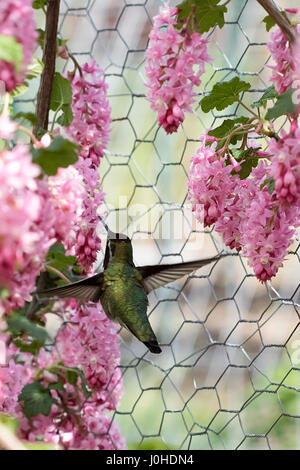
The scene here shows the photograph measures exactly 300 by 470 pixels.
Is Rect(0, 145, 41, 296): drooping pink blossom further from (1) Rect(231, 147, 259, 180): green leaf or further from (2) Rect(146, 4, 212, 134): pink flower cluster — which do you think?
(1) Rect(231, 147, 259, 180): green leaf

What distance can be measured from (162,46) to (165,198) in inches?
72.5

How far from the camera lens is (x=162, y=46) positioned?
1.09 m

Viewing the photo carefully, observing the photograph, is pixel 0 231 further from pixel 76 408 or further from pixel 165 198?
pixel 165 198

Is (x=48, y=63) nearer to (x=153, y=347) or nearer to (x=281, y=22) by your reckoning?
(x=281, y=22)

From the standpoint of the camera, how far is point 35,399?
54.5 inches

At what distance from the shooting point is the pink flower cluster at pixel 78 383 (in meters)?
1.37

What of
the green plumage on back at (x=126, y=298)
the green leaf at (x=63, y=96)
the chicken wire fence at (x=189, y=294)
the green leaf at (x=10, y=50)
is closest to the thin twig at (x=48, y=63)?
the green leaf at (x=63, y=96)

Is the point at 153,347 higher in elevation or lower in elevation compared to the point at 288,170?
lower

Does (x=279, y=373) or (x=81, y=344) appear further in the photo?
(x=279, y=373)

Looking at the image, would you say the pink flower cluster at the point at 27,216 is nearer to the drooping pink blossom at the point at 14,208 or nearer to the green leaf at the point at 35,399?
the drooping pink blossom at the point at 14,208

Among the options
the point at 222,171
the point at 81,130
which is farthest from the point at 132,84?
Answer: the point at 222,171

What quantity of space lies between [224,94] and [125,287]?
1.24 feet

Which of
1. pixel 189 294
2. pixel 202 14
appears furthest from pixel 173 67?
pixel 189 294

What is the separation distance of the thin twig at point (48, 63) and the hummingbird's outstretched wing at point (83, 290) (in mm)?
252
